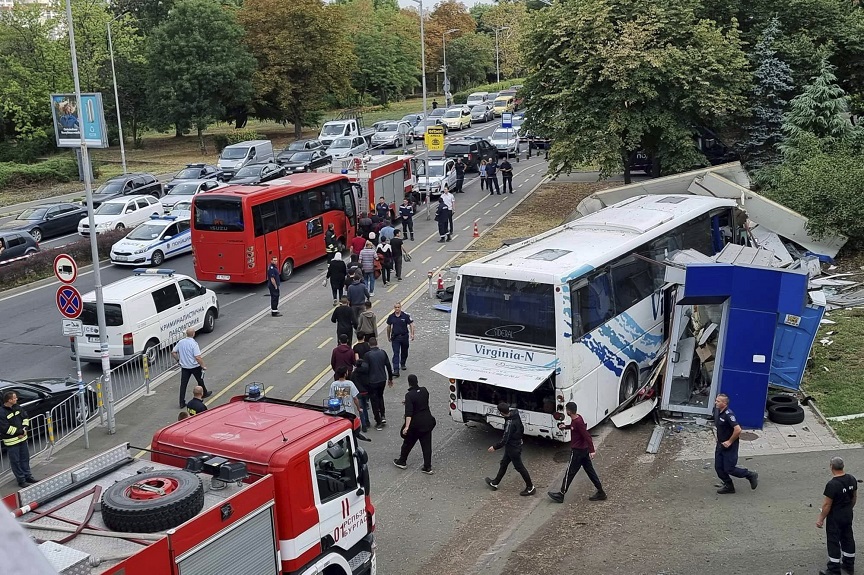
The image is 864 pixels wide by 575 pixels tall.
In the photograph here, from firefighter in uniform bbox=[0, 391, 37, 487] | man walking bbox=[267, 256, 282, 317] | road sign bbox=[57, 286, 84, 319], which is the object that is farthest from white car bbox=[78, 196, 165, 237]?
firefighter in uniform bbox=[0, 391, 37, 487]

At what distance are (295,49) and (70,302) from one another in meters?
52.6

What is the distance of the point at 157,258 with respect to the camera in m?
30.8

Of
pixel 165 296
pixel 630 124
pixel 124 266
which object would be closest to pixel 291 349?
pixel 165 296

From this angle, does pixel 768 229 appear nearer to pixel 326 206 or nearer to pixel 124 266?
pixel 326 206

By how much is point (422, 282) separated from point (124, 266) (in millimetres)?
10924

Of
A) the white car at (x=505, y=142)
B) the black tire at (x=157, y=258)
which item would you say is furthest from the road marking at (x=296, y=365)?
the white car at (x=505, y=142)

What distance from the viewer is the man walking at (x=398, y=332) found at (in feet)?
59.1

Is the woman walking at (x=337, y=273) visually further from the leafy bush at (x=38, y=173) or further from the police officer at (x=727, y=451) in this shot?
the leafy bush at (x=38, y=173)

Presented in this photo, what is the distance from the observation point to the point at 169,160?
202 feet

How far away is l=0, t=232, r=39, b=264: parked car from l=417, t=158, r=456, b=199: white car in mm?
15574

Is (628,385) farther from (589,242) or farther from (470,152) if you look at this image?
Answer: (470,152)

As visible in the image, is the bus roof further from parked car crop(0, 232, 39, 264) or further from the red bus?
parked car crop(0, 232, 39, 264)

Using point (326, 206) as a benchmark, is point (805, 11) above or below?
above

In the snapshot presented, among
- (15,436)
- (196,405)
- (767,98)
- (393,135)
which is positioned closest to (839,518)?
(196,405)
